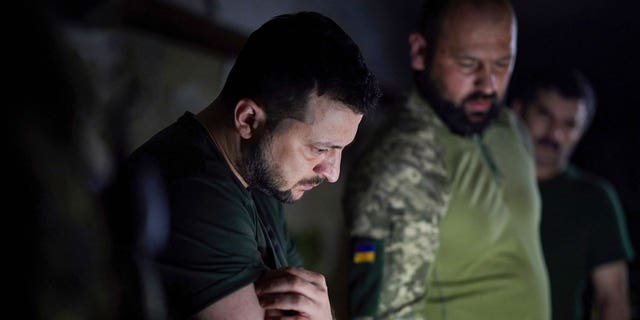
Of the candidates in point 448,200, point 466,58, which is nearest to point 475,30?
point 466,58

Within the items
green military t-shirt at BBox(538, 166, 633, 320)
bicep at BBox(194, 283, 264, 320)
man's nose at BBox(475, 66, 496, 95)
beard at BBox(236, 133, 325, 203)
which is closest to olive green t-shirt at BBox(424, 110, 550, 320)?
man's nose at BBox(475, 66, 496, 95)

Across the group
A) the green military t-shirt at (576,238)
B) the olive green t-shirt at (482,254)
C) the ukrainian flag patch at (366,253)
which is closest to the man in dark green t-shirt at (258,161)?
the ukrainian flag patch at (366,253)

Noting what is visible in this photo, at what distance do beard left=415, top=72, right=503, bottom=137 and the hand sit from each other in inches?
27.9

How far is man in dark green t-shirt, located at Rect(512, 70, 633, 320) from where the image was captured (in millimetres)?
1698

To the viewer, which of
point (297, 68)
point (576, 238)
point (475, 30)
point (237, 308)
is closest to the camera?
point (237, 308)

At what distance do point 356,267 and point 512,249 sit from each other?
351 mm

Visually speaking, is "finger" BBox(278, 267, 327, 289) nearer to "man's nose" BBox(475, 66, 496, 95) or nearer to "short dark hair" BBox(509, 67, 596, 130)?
"man's nose" BBox(475, 66, 496, 95)

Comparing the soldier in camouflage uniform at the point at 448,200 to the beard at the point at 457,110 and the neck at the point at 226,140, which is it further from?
the neck at the point at 226,140

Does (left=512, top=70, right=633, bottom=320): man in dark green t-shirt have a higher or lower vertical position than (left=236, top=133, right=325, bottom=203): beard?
lower

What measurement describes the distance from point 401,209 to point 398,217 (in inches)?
0.7

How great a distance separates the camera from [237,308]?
677mm

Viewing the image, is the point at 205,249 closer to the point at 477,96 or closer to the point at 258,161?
the point at 258,161

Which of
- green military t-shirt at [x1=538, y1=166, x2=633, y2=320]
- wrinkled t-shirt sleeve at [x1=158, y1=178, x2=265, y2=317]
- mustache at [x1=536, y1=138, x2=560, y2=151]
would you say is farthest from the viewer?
mustache at [x1=536, y1=138, x2=560, y2=151]

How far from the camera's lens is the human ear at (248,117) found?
802 mm
